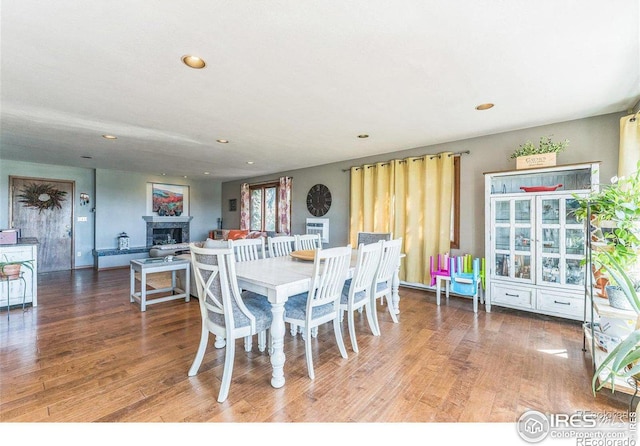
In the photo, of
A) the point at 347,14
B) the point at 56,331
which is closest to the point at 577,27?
the point at 347,14

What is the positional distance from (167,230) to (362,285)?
7.19m

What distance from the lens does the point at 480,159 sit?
13.3ft

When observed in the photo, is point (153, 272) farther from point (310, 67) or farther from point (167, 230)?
point (167, 230)

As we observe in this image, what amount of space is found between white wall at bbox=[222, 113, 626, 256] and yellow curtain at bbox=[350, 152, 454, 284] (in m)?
0.21

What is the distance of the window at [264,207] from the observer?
748 cm

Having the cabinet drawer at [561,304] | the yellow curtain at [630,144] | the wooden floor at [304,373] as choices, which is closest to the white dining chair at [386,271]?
the wooden floor at [304,373]

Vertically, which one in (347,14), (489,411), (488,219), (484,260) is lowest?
(489,411)

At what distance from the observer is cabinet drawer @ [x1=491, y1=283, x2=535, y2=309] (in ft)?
11.1

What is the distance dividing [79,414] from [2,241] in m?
3.36

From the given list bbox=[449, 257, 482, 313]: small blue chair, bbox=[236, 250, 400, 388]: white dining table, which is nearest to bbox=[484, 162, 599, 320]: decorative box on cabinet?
bbox=[449, 257, 482, 313]: small blue chair

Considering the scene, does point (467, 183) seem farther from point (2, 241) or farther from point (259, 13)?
point (2, 241)

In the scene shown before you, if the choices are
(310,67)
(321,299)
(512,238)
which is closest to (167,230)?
(321,299)

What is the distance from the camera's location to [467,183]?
4176 millimetres

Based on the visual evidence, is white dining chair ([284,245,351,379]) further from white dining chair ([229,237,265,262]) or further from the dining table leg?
white dining chair ([229,237,265,262])
